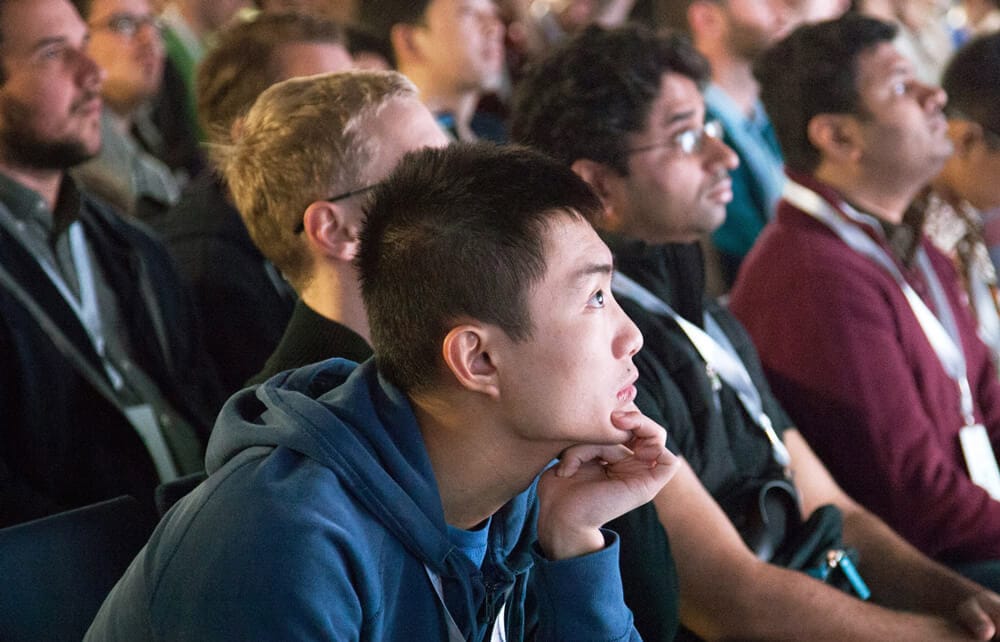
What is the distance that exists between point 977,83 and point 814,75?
0.74 metres

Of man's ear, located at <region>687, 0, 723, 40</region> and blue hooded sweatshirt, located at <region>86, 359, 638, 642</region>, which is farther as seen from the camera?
man's ear, located at <region>687, 0, 723, 40</region>

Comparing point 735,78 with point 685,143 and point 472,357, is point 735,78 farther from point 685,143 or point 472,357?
point 472,357

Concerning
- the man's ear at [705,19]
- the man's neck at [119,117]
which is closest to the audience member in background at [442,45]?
the man's neck at [119,117]

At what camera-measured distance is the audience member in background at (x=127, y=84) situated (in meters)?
3.78

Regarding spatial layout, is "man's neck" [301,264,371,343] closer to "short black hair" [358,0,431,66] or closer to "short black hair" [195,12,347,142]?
"short black hair" [195,12,347,142]

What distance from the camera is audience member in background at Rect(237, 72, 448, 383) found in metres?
1.84

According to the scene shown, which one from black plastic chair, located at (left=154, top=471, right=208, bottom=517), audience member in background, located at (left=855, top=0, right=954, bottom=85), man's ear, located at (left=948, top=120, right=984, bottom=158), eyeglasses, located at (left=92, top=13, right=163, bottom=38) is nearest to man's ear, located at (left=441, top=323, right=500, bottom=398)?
black plastic chair, located at (left=154, top=471, right=208, bottom=517)

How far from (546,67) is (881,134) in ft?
2.97

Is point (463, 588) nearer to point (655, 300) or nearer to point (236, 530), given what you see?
point (236, 530)

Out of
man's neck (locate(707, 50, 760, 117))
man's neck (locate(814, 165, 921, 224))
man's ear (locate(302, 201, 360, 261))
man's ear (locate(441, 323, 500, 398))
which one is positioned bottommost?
man's neck (locate(707, 50, 760, 117))

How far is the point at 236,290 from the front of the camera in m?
2.68

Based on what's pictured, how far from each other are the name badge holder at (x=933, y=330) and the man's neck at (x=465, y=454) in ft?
4.83

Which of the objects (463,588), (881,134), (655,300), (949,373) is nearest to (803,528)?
(655,300)

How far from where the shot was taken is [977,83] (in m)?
3.42
